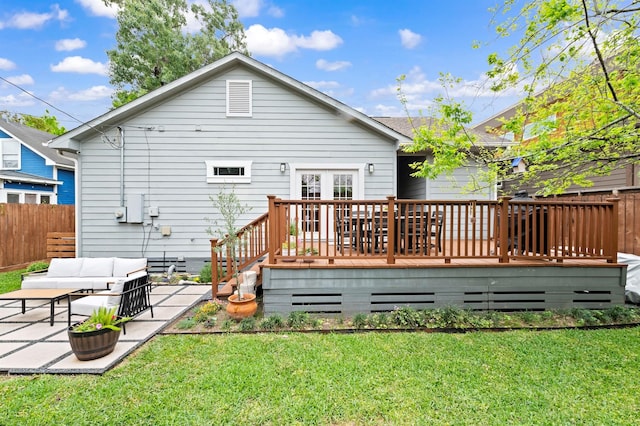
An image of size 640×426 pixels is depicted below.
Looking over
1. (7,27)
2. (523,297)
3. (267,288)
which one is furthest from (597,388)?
(7,27)

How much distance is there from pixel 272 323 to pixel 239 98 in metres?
5.80

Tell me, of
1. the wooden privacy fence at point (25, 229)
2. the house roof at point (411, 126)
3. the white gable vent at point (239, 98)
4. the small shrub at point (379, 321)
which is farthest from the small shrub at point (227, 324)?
the wooden privacy fence at point (25, 229)

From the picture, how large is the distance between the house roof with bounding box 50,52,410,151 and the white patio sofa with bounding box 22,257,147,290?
10.4ft

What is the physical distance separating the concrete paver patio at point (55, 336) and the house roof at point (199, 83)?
13.4 feet

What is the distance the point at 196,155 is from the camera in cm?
747

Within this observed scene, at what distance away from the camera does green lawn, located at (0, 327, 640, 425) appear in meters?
2.47

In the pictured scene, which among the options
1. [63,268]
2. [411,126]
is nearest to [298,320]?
[63,268]

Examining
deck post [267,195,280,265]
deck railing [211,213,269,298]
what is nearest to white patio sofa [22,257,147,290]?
deck railing [211,213,269,298]

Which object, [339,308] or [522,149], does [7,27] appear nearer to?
[339,308]

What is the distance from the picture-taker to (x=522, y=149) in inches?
161

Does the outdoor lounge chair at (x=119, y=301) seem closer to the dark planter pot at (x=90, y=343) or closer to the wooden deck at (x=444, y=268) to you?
the dark planter pot at (x=90, y=343)

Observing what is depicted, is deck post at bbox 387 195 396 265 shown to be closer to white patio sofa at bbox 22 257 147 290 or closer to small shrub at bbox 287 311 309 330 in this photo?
small shrub at bbox 287 311 309 330

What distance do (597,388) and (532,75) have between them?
4298mm

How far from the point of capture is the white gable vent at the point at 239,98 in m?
7.49
